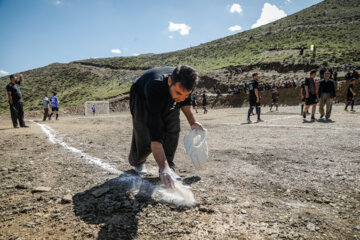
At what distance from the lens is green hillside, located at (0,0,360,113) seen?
3431 cm

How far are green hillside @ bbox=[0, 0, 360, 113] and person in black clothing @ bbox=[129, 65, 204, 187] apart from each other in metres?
30.1

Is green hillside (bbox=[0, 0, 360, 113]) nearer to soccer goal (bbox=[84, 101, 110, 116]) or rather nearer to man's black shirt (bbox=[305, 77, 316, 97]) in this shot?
soccer goal (bbox=[84, 101, 110, 116])

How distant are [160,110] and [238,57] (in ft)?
146

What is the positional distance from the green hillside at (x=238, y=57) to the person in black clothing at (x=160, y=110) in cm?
3010

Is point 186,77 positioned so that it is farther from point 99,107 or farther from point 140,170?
point 99,107

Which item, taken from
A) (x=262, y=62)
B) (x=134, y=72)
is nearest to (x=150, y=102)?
(x=262, y=62)

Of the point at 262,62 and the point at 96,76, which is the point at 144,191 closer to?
the point at 262,62

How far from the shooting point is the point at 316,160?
10.8 ft

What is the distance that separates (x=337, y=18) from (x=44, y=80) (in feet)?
254

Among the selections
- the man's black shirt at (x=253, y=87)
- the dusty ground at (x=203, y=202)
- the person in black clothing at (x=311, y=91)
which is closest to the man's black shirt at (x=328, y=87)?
the person in black clothing at (x=311, y=91)

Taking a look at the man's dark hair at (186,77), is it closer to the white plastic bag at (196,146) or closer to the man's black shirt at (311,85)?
the white plastic bag at (196,146)

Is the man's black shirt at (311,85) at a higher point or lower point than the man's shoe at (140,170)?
higher

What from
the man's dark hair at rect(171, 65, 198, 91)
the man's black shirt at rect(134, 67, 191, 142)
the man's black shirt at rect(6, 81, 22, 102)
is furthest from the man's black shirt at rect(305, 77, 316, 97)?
the man's black shirt at rect(6, 81, 22, 102)

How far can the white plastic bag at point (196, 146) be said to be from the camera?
7.29ft
